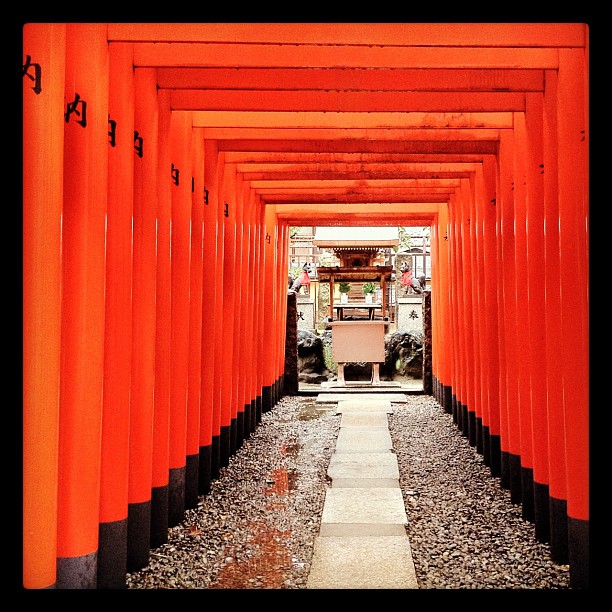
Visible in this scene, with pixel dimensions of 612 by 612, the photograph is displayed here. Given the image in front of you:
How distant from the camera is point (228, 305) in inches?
316

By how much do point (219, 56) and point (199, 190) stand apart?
6.70ft

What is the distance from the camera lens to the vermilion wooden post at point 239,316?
8492 mm

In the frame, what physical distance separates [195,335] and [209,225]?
4.27 feet

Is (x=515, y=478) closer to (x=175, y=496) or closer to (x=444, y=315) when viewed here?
(x=175, y=496)

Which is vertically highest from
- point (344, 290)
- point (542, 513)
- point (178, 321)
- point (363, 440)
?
point (344, 290)

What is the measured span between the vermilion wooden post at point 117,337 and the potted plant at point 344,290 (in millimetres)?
17032

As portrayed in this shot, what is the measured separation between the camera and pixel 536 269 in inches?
197

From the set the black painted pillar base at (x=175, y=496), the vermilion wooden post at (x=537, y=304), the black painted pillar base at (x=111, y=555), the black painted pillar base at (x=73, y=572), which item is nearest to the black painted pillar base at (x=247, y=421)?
the black painted pillar base at (x=175, y=496)

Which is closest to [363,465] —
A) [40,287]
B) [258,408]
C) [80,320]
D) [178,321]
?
[178,321]

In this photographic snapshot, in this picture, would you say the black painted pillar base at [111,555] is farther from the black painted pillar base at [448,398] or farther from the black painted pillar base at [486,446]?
the black painted pillar base at [448,398]

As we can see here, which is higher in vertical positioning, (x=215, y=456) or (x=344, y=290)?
(x=344, y=290)
